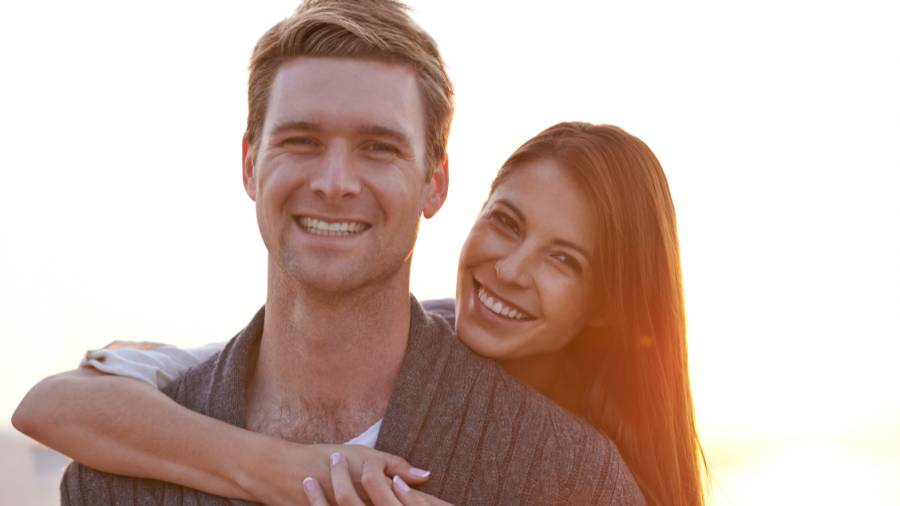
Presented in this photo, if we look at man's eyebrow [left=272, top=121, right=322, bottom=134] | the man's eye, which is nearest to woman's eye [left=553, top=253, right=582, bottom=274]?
the man's eye

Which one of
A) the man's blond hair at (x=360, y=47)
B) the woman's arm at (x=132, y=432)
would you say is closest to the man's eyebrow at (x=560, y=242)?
the man's blond hair at (x=360, y=47)

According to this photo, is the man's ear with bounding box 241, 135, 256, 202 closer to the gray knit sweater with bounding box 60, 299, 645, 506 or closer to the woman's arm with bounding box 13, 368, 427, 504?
the gray knit sweater with bounding box 60, 299, 645, 506

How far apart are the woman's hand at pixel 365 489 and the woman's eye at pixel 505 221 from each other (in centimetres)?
115

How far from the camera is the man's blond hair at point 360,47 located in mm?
3602

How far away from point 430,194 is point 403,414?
69cm

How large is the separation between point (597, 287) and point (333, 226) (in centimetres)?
116

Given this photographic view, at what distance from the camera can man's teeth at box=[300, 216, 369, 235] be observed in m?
3.42

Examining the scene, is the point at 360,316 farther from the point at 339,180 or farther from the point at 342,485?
the point at 342,485

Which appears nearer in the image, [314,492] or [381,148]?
[314,492]

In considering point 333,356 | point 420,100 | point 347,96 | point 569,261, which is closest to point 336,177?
point 347,96

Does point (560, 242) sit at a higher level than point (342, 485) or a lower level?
higher

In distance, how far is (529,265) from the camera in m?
4.02

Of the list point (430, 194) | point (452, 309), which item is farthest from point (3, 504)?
point (430, 194)

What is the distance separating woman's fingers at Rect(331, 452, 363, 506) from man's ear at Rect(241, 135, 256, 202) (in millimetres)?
929
